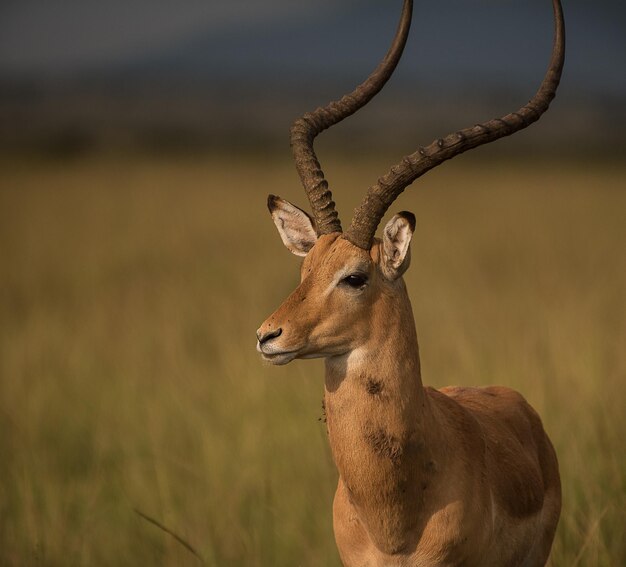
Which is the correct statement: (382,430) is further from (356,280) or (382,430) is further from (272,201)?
(272,201)

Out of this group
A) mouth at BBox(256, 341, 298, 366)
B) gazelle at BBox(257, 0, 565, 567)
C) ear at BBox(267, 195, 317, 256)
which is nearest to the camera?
mouth at BBox(256, 341, 298, 366)

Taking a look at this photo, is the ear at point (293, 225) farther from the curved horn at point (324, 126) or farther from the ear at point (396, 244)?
the ear at point (396, 244)

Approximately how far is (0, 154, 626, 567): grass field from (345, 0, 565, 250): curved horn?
2.43 metres

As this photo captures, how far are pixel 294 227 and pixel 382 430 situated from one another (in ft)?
3.75

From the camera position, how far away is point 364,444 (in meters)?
4.36

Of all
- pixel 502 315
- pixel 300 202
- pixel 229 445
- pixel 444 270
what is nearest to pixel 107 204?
pixel 300 202

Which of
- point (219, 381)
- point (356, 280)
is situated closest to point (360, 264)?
point (356, 280)

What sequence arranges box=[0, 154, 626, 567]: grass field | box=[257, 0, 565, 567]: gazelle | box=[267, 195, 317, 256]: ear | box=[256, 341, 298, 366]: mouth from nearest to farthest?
box=[256, 341, 298, 366]: mouth → box=[257, 0, 565, 567]: gazelle → box=[267, 195, 317, 256]: ear → box=[0, 154, 626, 567]: grass field

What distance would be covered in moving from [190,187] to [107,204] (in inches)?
277

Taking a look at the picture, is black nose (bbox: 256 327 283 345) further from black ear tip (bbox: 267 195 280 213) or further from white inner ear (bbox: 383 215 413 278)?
black ear tip (bbox: 267 195 280 213)

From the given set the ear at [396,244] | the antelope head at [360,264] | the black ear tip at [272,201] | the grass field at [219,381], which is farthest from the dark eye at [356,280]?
the grass field at [219,381]

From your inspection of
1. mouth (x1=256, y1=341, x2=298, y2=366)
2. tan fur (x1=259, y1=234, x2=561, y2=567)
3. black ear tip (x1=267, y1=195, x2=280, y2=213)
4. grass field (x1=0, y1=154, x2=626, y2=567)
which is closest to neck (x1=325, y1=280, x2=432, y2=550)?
tan fur (x1=259, y1=234, x2=561, y2=567)

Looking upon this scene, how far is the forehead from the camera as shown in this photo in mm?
4363

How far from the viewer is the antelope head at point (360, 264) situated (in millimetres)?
4195
